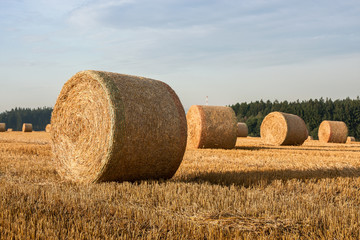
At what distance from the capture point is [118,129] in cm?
640

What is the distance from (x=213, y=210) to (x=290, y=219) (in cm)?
86

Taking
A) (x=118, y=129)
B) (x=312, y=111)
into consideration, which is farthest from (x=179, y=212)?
(x=312, y=111)

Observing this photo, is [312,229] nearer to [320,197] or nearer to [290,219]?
[290,219]

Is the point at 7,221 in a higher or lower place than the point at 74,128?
lower

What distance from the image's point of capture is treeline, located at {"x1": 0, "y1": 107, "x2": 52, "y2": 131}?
116 meters

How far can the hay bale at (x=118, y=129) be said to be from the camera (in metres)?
6.48

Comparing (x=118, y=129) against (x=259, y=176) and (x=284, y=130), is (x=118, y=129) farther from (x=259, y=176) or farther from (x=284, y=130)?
(x=284, y=130)

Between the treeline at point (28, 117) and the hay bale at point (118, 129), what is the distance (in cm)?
11349

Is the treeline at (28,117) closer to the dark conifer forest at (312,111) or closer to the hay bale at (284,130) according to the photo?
the dark conifer forest at (312,111)

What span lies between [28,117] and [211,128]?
112598 millimetres

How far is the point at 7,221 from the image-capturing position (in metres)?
3.88

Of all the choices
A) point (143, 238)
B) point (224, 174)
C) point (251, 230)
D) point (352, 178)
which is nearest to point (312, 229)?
point (251, 230)

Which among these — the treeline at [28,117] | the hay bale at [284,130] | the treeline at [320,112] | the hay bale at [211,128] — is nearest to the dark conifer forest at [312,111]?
the treeline at [320,112]

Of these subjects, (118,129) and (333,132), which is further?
(333,132)
